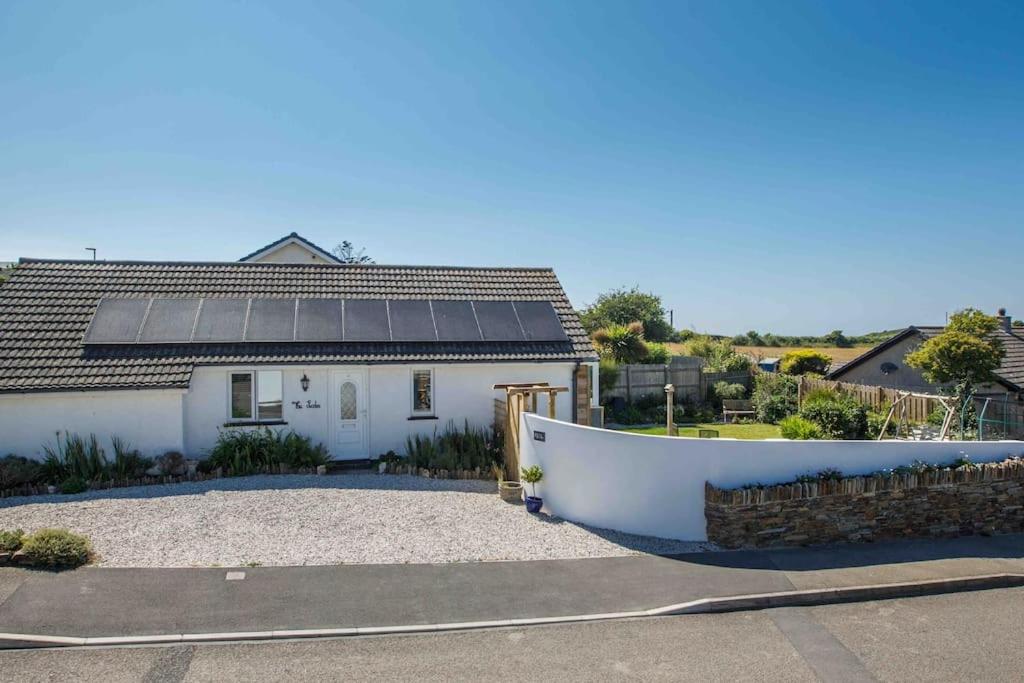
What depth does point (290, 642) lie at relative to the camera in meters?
7.51

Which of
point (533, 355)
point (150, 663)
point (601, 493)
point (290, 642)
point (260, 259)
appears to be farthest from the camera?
point (260, 259)

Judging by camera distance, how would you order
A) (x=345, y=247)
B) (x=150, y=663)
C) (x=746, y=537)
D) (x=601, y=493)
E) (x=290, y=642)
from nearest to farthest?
(x=150, y=663), (x=290, y=642), (x=746, y=537), (x=601, y=493), (x=345, y=247)

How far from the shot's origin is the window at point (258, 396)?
1549 centimetres

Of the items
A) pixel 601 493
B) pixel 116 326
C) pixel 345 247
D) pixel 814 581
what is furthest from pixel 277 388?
pixel 345 247

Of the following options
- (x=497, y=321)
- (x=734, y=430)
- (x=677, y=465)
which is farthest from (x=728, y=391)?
(x=677, y=465)

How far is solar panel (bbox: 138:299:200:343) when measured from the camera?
1548cm

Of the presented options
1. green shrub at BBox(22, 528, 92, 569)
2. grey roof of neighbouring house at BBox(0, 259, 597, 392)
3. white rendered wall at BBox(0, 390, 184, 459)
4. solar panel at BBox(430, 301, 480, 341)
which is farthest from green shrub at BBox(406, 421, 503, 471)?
green shrub at BBox(22, 528, 92, 569)

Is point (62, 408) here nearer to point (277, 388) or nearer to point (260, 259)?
point (277, 388)

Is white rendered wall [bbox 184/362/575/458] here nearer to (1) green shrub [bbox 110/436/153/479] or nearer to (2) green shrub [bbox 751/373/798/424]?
(1) green shrub [bbox 110/436/153/479]

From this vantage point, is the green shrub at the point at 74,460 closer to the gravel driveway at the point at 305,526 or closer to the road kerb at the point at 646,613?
the gravel driveway at the point at 305,526

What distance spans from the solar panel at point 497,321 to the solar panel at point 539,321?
22 centimetres

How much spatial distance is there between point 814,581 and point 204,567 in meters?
8.57

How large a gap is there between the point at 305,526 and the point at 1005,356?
2072 cm

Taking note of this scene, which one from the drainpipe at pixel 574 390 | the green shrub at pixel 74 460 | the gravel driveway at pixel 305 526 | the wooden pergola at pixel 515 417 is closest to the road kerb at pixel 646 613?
the gravel driveway at pixel 305 526
